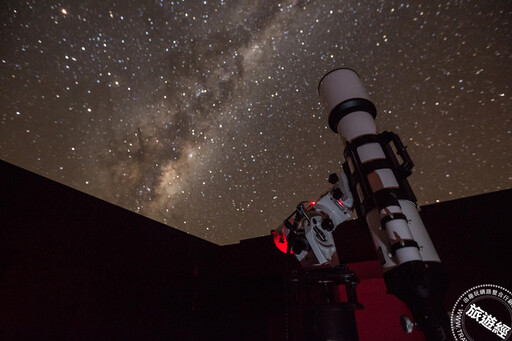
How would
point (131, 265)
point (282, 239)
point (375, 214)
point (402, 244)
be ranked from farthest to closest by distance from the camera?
point (131, 265)
point (282, 239)
point (375, 214)
point (402, 244)

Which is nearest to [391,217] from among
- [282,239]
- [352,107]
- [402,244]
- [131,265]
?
[402,244]

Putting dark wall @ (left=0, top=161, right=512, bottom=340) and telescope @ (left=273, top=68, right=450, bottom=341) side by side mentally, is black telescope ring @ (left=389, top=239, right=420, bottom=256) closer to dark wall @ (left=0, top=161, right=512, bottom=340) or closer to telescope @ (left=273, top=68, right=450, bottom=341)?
telescope @ (left=273, top=68, right=450, bottom=341)

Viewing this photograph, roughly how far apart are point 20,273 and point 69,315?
1.55 feet

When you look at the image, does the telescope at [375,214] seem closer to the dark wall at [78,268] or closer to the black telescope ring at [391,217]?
the black telescope ring at [391,217]

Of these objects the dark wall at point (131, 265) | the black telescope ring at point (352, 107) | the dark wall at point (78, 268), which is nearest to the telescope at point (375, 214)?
the black telescope ring at point (352, 107)

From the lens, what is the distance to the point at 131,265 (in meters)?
2.49

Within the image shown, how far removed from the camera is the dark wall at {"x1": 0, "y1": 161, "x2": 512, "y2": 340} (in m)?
1.80

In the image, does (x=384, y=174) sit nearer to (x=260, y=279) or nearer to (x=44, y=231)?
(x=44, y=231)

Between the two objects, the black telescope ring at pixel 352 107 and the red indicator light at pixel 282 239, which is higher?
the black telescope ring at pixel 352 107

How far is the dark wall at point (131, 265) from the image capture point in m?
1.80

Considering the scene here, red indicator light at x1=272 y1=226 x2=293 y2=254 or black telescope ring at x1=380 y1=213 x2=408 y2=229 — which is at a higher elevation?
red indicator light at x1=272 y1=226 x2=293 y2=254

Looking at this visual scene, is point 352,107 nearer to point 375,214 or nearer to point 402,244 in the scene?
point 375,214

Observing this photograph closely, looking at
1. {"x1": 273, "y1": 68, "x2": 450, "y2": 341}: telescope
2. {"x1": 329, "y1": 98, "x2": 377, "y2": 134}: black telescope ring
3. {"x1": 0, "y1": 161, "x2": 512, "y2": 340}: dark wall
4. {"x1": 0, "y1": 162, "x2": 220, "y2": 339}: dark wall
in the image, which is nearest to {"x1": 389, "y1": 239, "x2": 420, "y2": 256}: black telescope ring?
{"x1": 273, "y1": 68, "x2": 450, "y2": 341}: telescope

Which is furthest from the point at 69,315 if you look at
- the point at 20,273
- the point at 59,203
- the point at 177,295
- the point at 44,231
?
the point at 177,295
